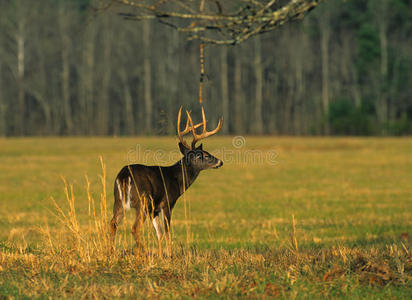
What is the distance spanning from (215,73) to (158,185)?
60.6m

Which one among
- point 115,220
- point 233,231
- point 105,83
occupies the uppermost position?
point 105,83

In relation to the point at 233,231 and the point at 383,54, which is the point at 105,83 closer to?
the point at 383,54

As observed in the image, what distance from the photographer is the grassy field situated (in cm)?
676

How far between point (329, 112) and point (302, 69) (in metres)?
11.7

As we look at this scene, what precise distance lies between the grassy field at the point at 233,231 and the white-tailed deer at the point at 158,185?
10.1 inches

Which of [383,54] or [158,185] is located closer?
[158,185]

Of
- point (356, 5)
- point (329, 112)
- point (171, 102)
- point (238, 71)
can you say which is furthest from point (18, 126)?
point (356, 5)

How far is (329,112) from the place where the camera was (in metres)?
64.0

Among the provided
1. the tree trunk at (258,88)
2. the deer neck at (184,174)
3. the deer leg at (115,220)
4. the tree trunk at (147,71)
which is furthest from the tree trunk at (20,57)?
the deer leg at (115,220)

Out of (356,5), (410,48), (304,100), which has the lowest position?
(304,100)

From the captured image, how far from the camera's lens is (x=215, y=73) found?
6938cm

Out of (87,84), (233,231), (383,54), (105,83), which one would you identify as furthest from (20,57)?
(233,231)

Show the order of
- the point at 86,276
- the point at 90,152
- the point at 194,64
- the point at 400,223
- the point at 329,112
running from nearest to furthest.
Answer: the point at 86,276 < the point at 400,223 < the point at 90,152 < the point at 329,112 < the point at 194,64

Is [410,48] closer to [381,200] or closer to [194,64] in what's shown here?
[194,64]
